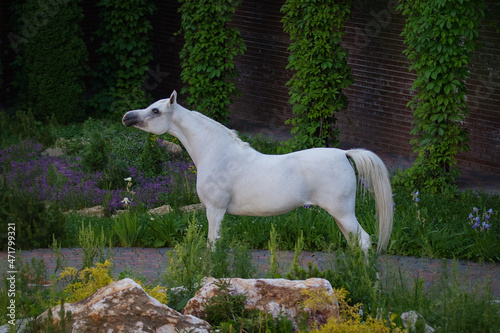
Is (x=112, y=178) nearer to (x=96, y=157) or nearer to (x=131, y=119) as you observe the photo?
(x=96, y=157)

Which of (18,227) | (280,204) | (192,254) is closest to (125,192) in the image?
(18,227)

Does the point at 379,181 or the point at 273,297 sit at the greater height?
the point at 379,181

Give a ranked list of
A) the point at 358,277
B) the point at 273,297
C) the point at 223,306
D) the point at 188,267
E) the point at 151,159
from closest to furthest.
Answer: the point at 223,306
the point at 273,297
the point at 358,277
the point at 188,267
the point at 151,159

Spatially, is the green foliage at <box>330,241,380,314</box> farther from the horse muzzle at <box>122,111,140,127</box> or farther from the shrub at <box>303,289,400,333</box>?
the horse muzzle at <box>122,111,140,127</box>

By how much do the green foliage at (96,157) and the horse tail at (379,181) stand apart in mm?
5358

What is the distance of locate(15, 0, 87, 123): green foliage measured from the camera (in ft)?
47.4

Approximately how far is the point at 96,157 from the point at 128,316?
662 centimetres

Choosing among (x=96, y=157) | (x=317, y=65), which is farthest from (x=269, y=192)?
(x=317, y=65)

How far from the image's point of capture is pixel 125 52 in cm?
1546

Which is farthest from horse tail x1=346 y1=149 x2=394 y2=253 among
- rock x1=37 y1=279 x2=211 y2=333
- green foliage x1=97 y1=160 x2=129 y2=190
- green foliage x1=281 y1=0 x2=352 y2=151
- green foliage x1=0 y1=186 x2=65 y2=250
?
green foliage x1=281 y1=0 x2=352 y2=151

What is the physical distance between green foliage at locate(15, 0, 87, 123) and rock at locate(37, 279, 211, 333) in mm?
10548

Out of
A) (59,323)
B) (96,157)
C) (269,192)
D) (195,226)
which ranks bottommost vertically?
(59,323)

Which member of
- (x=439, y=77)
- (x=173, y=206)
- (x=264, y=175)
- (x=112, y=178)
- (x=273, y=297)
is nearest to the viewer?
(x=273, y=297)

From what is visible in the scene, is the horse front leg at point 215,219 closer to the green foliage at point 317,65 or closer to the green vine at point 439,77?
the green vine at point 439,77
